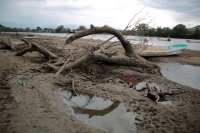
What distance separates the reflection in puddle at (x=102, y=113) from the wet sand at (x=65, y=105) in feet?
0.63

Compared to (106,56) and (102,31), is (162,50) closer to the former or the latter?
(106,56)

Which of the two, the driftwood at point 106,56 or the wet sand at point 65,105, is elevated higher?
the driftwood at point 106,56

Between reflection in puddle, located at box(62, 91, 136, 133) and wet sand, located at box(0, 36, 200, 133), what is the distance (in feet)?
0.63

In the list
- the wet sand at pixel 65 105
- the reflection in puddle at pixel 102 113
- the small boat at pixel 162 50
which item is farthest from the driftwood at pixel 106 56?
the small boat at pixel 162 50

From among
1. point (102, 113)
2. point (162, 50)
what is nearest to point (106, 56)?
point (102, 113)

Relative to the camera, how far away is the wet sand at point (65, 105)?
2.89 metres

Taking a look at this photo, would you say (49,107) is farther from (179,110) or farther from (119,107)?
(179,110)

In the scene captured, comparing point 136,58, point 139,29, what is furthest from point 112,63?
point 139,29

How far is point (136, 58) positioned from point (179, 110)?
15.2ft

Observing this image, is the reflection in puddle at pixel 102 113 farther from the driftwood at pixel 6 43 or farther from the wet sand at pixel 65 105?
the driftwood at pixel 6 43

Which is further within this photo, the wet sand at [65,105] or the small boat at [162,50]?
the small boat at [162,50]

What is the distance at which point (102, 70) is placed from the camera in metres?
7.20

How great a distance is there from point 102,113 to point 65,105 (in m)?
1.10

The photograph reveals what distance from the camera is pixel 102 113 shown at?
150 inches
